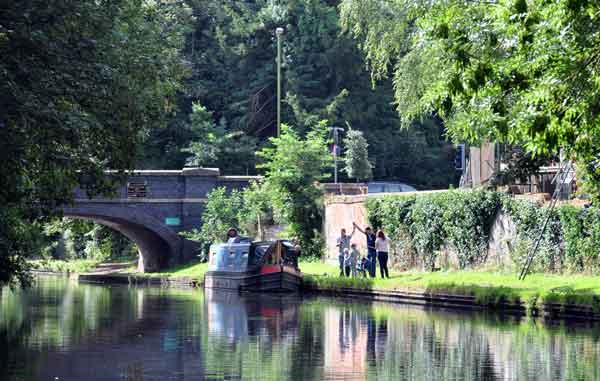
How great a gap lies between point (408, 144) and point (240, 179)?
1306 centimetres

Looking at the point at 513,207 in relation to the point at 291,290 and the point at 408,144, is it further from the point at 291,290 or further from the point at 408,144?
the point at 408,144

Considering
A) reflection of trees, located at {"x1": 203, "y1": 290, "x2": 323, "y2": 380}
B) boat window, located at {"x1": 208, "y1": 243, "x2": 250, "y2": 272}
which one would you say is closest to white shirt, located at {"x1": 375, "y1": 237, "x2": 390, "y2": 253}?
reflection of trees, located at {"x1": 203, "y1": 290, "x2": 323, "y2": 380}

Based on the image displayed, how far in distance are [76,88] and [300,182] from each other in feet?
88.6

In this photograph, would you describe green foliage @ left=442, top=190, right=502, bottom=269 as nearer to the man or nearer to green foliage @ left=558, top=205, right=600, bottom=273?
green foliage @ left=558, top=205, right=600, bottom=273

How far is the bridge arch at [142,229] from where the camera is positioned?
54406 millimetres

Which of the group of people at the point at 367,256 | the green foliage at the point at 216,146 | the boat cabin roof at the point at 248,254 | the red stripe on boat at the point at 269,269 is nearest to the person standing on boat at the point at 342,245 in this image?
the group of people at the point at 367,256

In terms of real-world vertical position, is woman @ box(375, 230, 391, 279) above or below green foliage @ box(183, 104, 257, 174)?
below

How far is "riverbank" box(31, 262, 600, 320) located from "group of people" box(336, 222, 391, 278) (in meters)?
0.73

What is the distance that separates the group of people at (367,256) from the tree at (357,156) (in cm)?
1373

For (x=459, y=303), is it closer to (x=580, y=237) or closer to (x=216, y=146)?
(x=580, y=237)

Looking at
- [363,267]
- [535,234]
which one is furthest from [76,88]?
[363,267]

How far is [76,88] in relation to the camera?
23094 mm

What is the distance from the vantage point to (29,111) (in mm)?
21391

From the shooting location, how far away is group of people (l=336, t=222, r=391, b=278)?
3884 centimetres
